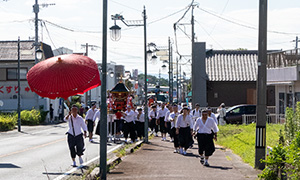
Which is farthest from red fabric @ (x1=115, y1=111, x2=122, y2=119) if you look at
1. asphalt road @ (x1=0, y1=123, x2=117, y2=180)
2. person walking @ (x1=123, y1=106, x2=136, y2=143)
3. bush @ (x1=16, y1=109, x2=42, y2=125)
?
bush @ (x1=16, y1=109, x2=42, y2=125)

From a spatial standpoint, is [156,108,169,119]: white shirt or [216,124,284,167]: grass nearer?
[216,124,284,167]: grass

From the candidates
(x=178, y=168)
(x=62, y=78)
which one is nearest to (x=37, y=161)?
(x=178, y=168)

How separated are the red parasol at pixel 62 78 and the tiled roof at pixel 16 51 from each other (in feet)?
124

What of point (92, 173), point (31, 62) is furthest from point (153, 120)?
point (31, 62)

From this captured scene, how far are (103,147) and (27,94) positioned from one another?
38888mm

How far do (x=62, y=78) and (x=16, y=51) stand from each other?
136 ft

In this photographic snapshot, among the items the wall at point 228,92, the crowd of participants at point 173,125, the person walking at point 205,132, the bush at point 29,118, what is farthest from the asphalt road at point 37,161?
the wall at point 228,92

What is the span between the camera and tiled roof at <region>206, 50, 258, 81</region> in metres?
40.2

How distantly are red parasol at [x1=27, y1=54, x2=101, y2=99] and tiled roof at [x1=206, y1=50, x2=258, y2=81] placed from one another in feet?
105

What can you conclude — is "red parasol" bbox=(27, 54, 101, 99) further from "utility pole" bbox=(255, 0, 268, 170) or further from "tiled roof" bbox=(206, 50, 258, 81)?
"tiled roof" bbox=(206, 50, 258, 81)

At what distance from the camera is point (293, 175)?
8.01 m

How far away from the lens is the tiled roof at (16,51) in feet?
150

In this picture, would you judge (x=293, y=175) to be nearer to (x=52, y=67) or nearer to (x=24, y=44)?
(x=52, y=67)

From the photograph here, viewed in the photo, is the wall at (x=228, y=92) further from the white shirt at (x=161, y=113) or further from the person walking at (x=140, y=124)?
the person walking at (x=140, y=124)
